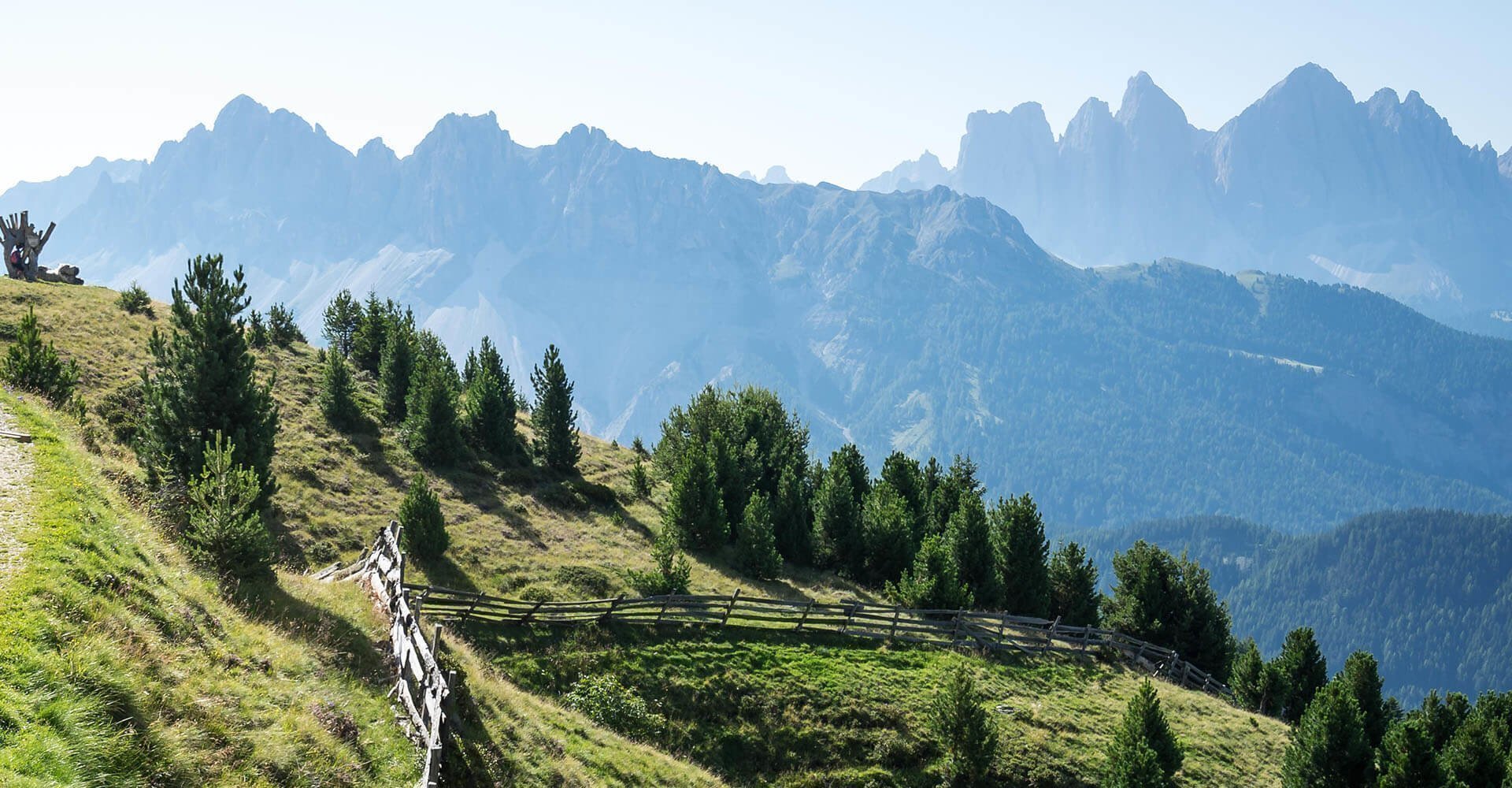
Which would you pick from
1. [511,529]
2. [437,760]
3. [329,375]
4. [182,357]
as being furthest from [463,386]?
[437,760]

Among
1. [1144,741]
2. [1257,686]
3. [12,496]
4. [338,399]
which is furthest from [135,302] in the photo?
[1257,686]

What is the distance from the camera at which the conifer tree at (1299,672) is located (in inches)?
2153

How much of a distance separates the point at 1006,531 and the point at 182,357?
4685 centimetres

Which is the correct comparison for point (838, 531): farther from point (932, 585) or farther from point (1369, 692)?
point (1369, 692)

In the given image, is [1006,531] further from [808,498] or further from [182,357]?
[182,357]

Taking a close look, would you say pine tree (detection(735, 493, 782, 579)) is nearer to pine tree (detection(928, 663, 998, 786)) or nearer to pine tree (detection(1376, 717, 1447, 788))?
pine tree (detection(928, 663, 998, 786))

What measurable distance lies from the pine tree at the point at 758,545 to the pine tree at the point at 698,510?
244cm

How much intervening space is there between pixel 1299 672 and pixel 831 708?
4022 centimetres

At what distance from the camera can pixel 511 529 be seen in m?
45.7

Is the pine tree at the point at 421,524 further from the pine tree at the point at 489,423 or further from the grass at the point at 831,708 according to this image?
the pine tree at the point at 489,423

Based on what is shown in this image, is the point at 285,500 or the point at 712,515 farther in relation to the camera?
the point at 712,515

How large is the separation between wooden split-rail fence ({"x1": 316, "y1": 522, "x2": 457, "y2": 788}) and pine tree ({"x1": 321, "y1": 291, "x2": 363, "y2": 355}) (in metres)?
57.2

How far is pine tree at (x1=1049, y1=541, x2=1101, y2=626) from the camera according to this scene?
59.5 metres

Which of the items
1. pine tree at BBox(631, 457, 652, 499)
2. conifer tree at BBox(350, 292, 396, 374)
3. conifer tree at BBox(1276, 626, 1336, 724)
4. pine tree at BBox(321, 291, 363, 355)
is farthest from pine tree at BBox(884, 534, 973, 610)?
pine tree at BBox(321, 291, 363, 355)
